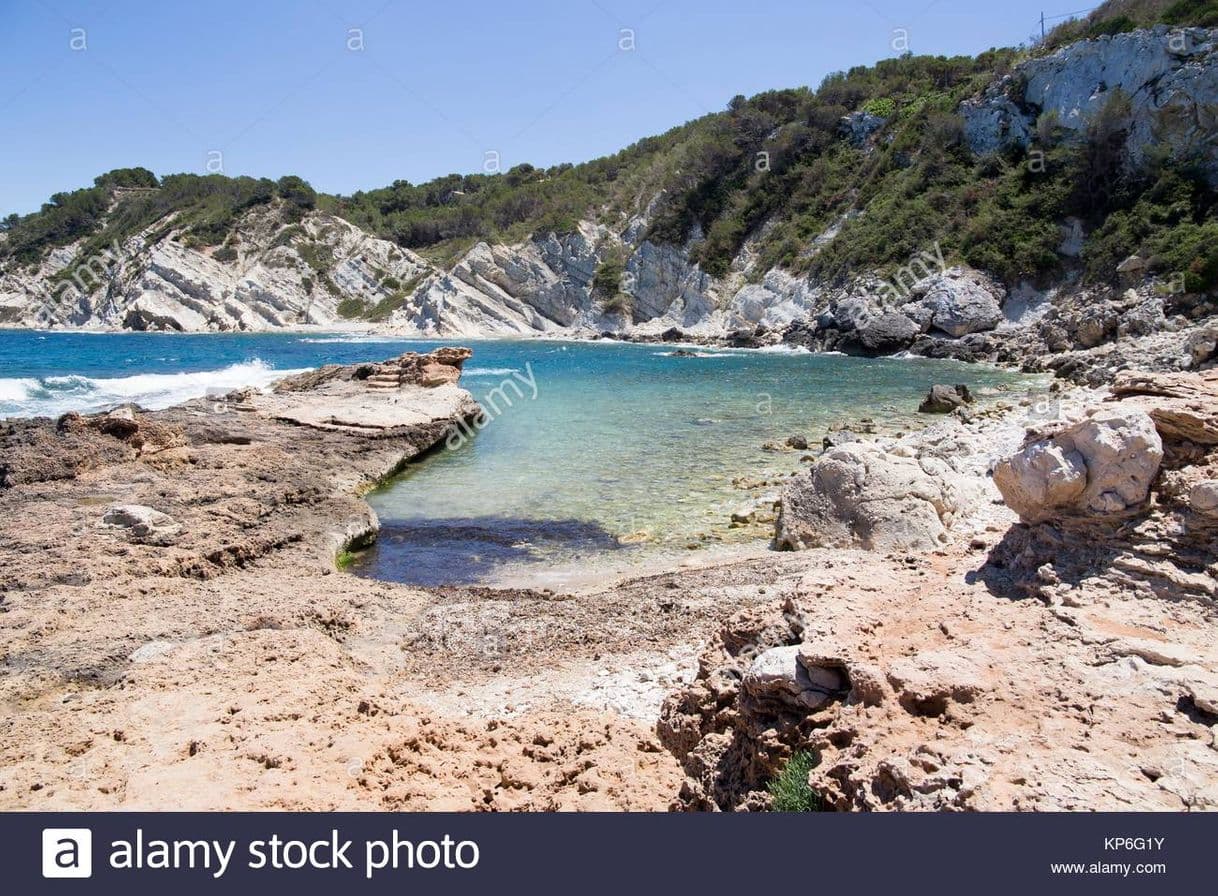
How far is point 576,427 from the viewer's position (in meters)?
22.0

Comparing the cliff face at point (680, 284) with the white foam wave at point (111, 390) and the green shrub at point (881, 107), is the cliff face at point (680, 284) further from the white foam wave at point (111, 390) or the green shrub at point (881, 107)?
the white foam wave at point (111, 390)

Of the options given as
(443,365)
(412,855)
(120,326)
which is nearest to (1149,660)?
(412,855)

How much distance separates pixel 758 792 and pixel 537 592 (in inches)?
221

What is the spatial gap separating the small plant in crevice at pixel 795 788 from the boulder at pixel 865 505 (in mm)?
6147

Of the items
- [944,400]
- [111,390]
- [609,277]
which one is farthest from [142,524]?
[609,277]

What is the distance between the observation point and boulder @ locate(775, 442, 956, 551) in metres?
9.79

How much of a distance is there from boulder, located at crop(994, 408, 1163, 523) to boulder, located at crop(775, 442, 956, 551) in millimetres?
4187

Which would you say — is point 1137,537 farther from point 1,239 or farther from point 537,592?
point 1,239

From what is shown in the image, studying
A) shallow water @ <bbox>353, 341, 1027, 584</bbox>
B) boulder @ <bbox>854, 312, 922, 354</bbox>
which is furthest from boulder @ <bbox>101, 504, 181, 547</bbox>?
boulder @ <bbox>854, 312, 922, 354</bbox>

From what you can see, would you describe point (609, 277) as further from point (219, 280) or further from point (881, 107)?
point (219, 280)

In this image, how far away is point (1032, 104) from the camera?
158 ft

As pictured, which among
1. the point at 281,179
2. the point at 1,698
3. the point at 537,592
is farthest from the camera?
the point at 281,179

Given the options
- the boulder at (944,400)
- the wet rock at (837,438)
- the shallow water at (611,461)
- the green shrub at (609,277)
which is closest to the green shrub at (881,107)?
the green shrub at (609,277)

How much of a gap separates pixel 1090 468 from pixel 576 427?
17.5m
